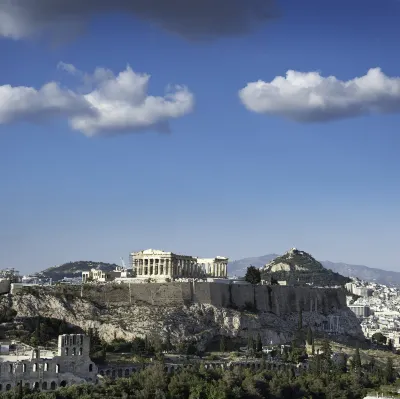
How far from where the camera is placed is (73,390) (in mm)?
53688

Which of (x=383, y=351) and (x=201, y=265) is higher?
(x=201, y=265)

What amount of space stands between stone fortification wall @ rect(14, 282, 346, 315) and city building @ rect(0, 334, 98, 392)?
1917 cm

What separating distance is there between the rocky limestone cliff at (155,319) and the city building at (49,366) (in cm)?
1469

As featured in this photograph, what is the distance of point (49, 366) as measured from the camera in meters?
56.4

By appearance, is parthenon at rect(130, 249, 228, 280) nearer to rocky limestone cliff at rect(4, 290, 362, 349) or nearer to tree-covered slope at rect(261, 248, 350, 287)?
rocky limestone cliff at rect(4, 290, 362, 349)

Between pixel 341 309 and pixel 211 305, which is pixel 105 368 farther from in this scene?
pixel 341 309

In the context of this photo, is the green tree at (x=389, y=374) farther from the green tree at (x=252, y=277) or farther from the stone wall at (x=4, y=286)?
the stone wall at (x=4, y=286)

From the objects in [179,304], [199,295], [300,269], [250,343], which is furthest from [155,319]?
[300,269]

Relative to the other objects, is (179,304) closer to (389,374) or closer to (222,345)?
(222,345)

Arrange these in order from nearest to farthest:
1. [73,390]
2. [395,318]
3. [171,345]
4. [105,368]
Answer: [73,390]
[105,368]
[171,345]
[395,318]

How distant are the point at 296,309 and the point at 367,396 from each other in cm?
3433

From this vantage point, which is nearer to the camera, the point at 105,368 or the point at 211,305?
the point at 105,368

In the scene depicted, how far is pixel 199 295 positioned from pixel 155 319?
7.41 metres

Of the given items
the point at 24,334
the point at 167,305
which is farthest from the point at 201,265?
the point at 24,334
